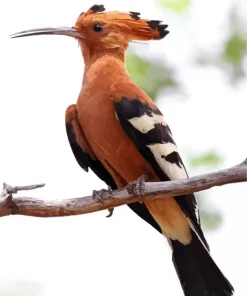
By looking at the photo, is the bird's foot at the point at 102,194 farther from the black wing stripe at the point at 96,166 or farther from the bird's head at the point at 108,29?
the bird's head at the point at 108,29

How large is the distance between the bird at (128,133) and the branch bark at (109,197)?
6cm

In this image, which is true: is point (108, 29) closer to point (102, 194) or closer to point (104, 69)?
Result: point (104, 69)

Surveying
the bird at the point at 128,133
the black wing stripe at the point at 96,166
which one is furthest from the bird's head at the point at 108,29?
the black wing stripe at the point at 96,166

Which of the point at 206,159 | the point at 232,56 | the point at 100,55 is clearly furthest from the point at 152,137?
the point at 232,56

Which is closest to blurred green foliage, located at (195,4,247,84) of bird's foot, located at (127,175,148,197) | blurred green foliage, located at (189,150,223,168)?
blurred green foliage, located at (189,150,223,168)

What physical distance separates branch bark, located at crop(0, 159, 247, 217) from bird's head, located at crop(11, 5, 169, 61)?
23 centimetres

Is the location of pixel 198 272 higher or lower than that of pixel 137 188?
lower

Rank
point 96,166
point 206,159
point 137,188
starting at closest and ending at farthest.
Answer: point 137,188 → point 96,166 → point 206,159

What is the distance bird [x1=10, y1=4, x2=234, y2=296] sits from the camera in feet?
3.20

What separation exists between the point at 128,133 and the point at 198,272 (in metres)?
0.24

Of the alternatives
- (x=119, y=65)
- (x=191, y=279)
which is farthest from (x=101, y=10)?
(x=191, y=279)

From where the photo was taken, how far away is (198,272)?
1018mm

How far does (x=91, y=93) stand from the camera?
1008mm

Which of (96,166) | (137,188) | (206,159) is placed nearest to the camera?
(137,188)
